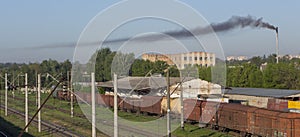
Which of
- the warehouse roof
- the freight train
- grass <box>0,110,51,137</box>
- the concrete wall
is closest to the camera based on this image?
the freight train

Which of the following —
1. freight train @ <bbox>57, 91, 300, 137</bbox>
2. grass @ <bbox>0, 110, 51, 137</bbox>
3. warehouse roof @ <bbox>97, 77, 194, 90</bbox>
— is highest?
warehouse roof @ <bbox>97, 77, 194, 90</bbox>

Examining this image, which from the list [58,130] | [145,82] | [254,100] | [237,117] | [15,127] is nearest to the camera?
[237,117]

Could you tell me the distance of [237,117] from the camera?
3509 centimetres

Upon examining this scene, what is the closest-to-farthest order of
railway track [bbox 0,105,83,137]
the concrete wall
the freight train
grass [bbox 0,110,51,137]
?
the freight train < railway track [bbox 0,105,83,137] < grass [bbox 0,110,51,137] < the concrete wall

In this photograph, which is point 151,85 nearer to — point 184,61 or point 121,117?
point 184,61

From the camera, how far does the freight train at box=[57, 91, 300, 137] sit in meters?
29.2

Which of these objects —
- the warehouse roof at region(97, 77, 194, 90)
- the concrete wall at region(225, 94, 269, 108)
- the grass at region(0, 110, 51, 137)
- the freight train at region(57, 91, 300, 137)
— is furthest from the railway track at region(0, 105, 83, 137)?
the concrete wall at region(225, 94, 269, 108)

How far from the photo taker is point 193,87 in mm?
49875

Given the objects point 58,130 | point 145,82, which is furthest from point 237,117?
point 58,130

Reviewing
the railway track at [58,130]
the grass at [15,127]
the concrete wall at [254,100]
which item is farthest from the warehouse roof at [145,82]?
the concrete wall at [254,100]

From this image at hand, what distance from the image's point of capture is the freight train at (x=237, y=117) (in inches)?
1150

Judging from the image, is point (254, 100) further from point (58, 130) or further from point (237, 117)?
point (58, 130)

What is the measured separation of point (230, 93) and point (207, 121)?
946 inches

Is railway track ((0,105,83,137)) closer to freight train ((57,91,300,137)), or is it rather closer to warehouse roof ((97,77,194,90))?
warehouse roof ((97,77,194,90))
